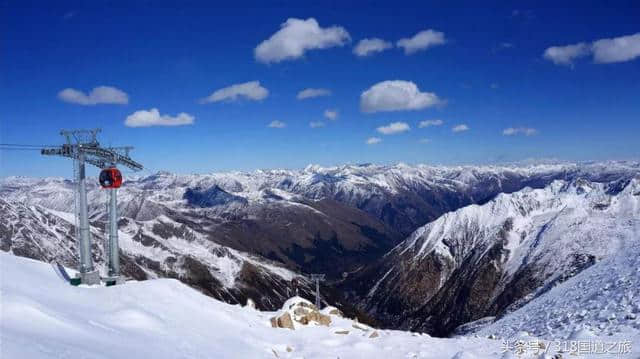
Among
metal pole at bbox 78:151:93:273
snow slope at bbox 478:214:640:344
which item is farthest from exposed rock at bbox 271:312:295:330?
snow slope at bbox 478:214:640:344

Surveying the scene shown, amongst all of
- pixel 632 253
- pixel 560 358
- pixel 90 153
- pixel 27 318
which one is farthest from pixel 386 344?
pixel 632 253

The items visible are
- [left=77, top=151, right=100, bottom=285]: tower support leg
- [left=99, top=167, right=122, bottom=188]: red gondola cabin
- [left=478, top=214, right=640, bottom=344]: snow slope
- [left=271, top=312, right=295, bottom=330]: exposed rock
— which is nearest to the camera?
[left=478, top=214, right=640, bottom=344]: snow slope

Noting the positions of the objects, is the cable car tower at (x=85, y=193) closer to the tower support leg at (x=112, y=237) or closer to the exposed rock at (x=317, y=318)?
the tower support leg at (x=112, y=237)

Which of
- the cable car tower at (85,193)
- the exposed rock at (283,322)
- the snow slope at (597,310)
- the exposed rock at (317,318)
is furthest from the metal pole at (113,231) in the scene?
the snow slope at (597,310)

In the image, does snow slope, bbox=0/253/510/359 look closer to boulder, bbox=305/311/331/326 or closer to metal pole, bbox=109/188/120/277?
boulder, bbox=305/311/331/326

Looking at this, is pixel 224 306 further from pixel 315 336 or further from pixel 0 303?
pixel 0 303

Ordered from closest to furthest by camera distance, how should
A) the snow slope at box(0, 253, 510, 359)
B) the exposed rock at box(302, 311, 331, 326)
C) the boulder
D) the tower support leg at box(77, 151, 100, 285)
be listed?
1. the snow slope at box(0, 253, 510, 359)
2. the exposed rock at box(302, 311, 331, 326)
3. the boulder
4. the tower support leg at box(77, 151, 100, 285)
